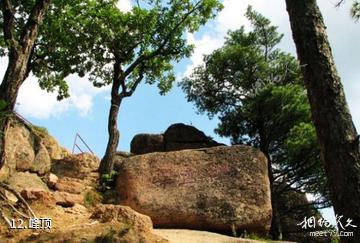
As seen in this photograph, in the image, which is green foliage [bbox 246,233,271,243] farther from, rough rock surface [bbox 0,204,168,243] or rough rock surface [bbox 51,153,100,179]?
rough rock surface [bbox 51,153,100,179]

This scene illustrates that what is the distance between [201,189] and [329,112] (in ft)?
23.1

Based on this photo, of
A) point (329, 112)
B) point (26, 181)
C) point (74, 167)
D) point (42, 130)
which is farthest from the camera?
A: point (42, 130)

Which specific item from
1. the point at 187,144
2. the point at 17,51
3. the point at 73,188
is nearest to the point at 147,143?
the point at 187,144

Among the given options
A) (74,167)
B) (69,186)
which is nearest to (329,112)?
(69,186)

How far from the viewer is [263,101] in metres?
17.4

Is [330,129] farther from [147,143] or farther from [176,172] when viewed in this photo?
[147,143]

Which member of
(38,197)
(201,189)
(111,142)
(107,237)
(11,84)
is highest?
(111,142)

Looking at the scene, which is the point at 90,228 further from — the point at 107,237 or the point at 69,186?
the point at 69,186

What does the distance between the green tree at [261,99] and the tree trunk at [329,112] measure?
35.4ft

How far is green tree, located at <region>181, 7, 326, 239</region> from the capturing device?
17188mm

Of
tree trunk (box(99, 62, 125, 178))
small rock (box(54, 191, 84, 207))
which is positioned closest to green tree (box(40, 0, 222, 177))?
tree trunk (box(99, 62, 125, 178))

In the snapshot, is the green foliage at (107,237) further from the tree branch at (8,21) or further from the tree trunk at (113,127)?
the tree trunk at (113,127)

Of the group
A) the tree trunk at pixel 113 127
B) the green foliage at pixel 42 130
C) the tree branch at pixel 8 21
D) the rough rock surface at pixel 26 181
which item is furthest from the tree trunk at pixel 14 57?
the green foliage at pixel 42 130

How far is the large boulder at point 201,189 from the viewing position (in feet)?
37.9
